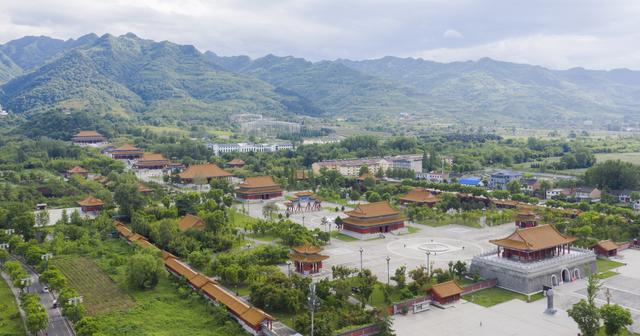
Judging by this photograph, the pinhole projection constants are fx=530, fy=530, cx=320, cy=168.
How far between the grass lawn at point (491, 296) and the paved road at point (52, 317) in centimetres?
2308

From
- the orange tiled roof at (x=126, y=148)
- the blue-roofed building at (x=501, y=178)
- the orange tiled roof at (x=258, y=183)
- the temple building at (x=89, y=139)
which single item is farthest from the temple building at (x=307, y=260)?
the temple building at (x=89, y=139)

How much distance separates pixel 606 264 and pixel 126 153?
8378cm

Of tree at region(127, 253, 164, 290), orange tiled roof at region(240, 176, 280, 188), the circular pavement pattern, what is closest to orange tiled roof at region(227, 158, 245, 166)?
orange tiled roof at region(240, 176, 280, 188)

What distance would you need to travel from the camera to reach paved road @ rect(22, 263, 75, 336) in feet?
91.0

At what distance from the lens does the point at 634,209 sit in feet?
199

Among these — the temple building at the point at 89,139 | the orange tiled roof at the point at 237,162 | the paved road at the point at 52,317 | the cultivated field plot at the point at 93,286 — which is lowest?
the paved road at the point at 52,317

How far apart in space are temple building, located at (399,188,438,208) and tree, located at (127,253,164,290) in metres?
35.8

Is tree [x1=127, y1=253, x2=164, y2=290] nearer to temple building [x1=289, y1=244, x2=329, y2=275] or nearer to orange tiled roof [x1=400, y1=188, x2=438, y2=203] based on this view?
temple building [x1=289, y1=244, x2=329, y2=275]

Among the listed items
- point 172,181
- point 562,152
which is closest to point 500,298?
point 172,181

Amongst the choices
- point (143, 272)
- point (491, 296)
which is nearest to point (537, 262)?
point (491, 296)

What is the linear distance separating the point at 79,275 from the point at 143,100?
165044 millimetres

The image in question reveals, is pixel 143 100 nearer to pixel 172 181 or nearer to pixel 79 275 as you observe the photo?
pixel 172 181

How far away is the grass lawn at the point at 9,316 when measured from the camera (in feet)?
90.4

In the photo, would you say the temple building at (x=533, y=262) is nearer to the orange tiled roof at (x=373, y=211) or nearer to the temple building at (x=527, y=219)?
the temple building at (x=527, y=219)
